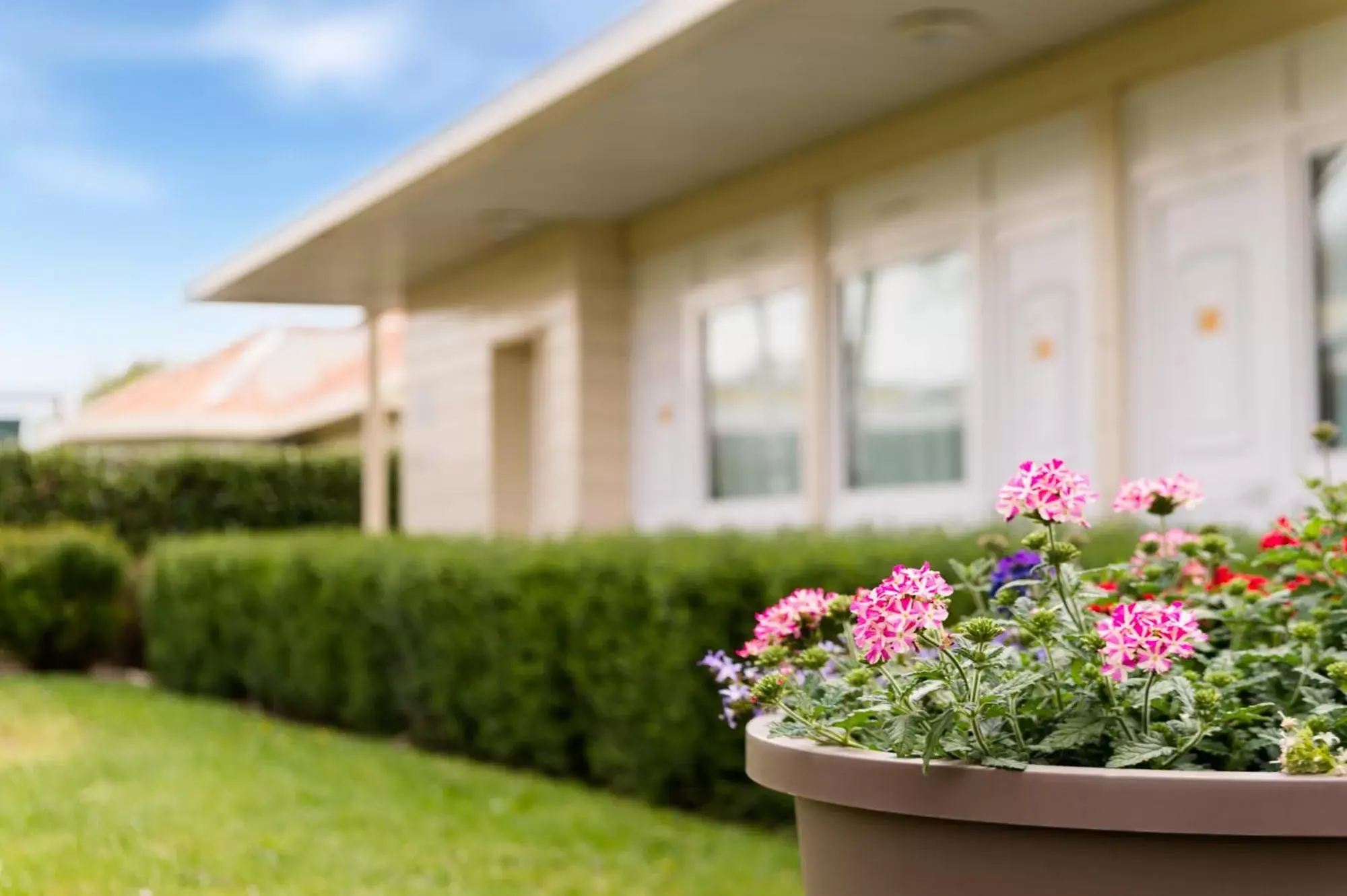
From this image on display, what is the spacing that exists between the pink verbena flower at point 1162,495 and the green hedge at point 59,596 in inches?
461

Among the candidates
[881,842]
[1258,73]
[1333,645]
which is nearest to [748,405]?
[1258,73]

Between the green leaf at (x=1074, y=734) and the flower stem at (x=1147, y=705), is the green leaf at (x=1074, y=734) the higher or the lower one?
the lower one

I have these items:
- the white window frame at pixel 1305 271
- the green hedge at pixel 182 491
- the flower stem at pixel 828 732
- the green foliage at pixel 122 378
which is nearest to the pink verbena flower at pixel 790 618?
the flower stem at pixel 828 732

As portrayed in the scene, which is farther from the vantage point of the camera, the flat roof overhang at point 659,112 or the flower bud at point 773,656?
the flat roof overhang at point 659,112

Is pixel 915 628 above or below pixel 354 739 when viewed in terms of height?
above

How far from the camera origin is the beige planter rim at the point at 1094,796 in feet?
6.13

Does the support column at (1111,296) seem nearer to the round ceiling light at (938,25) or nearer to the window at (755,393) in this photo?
the round ceiling light at (938,25)

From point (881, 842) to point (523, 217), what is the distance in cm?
956

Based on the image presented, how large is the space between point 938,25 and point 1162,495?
4.79 metres

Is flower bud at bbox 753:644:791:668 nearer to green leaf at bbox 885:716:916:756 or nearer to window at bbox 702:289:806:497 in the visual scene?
green leaf at bbox 885:716:916:756

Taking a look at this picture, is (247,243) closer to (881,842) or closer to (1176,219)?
(1176,219)

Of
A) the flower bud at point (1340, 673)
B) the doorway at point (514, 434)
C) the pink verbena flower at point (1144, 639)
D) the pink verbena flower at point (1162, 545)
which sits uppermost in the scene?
the doorway at point (514, 434)

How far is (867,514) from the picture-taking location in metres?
9.10

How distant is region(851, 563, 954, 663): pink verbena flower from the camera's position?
211 cm
